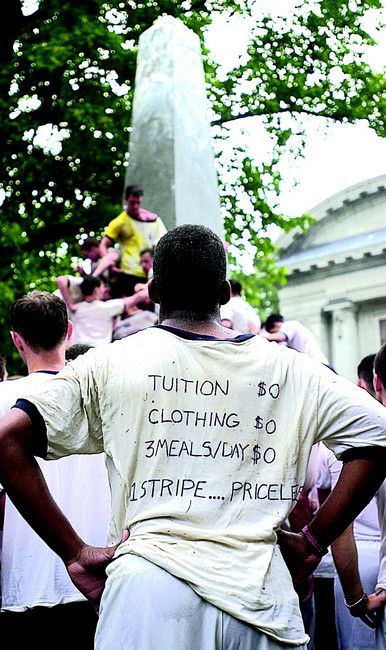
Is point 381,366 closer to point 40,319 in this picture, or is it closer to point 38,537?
point 40,319

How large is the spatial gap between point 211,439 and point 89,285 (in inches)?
303

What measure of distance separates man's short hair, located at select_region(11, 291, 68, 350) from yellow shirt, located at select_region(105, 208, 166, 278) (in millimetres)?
7294

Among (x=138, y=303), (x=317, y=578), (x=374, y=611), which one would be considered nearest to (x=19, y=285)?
(x=138, y=303)

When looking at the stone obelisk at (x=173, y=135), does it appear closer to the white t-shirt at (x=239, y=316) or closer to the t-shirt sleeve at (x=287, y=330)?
the white t-shirt at (x=239, y=316)

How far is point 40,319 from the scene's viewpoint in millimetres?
3732

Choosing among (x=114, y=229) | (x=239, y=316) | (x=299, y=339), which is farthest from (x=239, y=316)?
(x=114, y=229)

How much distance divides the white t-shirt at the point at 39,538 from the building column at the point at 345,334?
30998 mm

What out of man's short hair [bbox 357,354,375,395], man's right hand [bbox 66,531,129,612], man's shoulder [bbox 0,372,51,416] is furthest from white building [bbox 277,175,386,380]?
man's right hand [bbox 66,531,129,612]

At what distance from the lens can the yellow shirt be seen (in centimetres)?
1109

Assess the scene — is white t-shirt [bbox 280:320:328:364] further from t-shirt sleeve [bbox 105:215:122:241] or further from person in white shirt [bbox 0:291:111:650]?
person in white shirt [bbox 0:291:111:650]

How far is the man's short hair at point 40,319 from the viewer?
12.2 ft

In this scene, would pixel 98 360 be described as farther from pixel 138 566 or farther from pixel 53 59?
pixel 53 59

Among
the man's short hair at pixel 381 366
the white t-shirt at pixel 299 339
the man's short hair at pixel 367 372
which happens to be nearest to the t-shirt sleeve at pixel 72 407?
the man's short hair at pixel 381 366

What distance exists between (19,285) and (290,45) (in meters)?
8.81
